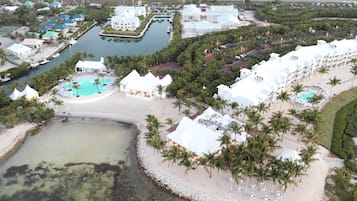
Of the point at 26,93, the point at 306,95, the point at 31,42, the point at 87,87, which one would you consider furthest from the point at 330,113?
the point at 31,42

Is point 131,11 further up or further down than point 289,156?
further up

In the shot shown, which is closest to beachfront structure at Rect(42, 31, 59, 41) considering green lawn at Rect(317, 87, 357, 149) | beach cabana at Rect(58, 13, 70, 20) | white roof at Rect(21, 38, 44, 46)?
white roof at Rect(21, 38, 44, 46)

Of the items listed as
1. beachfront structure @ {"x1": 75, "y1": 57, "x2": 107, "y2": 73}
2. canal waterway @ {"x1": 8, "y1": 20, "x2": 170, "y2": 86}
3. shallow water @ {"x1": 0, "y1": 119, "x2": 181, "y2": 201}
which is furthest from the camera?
canal waterway @ {"x1": 8, "y1": 20, "x2": 170, "y2": 86}

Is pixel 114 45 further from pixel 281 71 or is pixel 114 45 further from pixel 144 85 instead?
pixel 281 71

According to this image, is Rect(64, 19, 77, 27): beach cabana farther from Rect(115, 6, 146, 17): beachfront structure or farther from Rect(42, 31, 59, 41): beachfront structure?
Rect(115, 6, 146, 17): beachfront structure

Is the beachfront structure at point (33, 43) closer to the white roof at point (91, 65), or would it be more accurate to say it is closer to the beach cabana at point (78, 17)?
the white roof at point (91, 65)

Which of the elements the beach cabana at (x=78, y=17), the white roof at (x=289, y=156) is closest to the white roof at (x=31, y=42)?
the beach cabana at (x=78, y=17)

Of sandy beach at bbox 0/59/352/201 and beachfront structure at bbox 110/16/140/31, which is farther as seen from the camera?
beachfront structure at bbox 110/16/140/31

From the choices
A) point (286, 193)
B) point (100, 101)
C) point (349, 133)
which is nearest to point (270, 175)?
point (286, 193)
